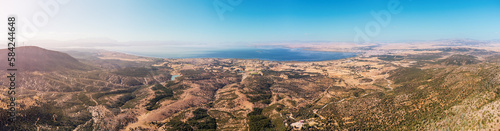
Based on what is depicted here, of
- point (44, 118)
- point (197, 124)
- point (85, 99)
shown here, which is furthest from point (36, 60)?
point (197, 124)

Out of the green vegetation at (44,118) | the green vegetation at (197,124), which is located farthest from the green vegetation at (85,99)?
the green vegetation at (197,124)

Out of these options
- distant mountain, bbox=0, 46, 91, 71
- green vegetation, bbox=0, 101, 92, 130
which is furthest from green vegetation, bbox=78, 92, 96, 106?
distant mountain, bbox=0, 46, 91, 71

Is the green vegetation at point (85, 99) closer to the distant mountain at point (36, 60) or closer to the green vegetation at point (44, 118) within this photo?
the green vegetation at point (44, 118)

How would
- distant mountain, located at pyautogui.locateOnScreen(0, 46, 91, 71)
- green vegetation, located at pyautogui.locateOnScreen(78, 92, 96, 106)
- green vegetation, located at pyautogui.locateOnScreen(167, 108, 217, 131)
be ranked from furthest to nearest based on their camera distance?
distant mountain, located at pyautogui.locateOnScreen(0, 46, 91, 71) → green vegetation, located at pyautogui.locateOnScreen(78, 92, 96, 106) → green vegetation, located at pyautogui.locateOnScreen(167, 108, 217, 131)

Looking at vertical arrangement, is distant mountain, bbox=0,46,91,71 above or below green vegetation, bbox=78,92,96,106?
above

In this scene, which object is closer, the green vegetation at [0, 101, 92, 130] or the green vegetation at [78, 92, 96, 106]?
the green vegetation at [0, 101, 92, 130]

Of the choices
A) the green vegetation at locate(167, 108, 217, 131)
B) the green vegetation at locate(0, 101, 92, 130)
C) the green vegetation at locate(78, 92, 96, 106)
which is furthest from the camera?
the green vegetation at locate(78, 92, 96, 106)

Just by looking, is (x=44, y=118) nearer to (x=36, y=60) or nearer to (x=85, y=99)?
(x=85, y=99)

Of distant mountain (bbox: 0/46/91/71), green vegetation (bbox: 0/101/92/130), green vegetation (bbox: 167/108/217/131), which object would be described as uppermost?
distant mountain (bbox: 0/46/91/71)

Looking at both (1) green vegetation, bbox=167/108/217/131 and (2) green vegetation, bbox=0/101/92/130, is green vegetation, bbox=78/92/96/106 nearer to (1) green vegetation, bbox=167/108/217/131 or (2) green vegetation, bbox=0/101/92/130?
(2) green vegetation, bbox=0/101/92/130
